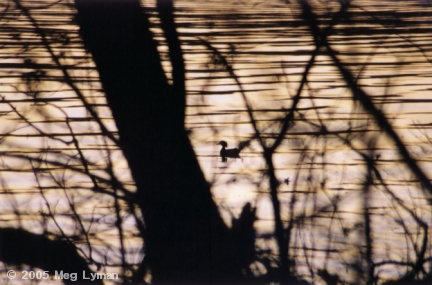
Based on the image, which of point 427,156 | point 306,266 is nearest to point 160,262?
point 306,266

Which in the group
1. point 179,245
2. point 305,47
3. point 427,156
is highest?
point 305,47

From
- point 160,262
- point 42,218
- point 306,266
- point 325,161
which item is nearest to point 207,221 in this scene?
point 160,262

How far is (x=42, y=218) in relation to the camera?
234cm

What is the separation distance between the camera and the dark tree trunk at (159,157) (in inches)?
91.7

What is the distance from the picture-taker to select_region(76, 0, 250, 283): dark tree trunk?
233 centimetres

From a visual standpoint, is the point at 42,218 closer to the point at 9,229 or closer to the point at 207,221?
the point at 9,229

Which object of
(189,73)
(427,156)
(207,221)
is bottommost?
(207,221)

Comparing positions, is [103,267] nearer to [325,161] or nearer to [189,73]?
[189,73]

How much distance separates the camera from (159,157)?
2.33m

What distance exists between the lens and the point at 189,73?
2.36 metres

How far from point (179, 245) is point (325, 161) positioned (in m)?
1.20

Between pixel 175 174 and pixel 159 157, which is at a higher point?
pixel 159 157

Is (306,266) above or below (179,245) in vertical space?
below

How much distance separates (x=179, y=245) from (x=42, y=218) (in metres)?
1.00
